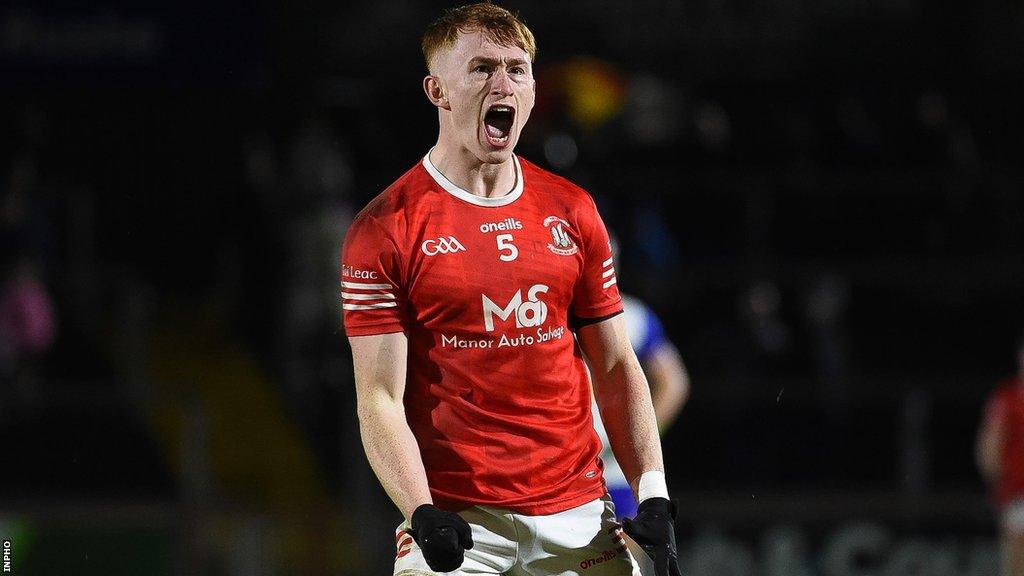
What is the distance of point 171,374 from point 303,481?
8.91 ft

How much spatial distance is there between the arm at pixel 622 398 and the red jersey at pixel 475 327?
0.48ft

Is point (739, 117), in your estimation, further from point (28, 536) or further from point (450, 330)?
point (450, 330)

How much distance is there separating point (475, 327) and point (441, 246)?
8.5 inches

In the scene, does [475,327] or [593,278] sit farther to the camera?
[593,278]

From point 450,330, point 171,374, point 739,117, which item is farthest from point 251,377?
point 450,330

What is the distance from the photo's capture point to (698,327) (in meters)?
11.5

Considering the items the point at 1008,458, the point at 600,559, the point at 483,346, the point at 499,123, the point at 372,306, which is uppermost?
the point at 499,123

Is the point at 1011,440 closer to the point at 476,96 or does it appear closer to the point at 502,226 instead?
the point at 502,226

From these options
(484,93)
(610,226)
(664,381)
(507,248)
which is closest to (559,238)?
(507,248)

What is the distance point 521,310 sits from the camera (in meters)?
3.91

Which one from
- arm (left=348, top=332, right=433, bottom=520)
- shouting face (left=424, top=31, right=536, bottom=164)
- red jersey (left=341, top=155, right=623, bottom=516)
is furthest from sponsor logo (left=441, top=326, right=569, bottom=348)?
shouting face (left=424, top=31, right=536, bottom=164)

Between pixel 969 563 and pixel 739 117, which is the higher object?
pixel 739 117

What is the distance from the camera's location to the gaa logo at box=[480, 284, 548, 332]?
153 inches

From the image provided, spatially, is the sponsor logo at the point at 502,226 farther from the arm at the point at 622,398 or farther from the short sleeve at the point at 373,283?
the arm at the point at 622,398
